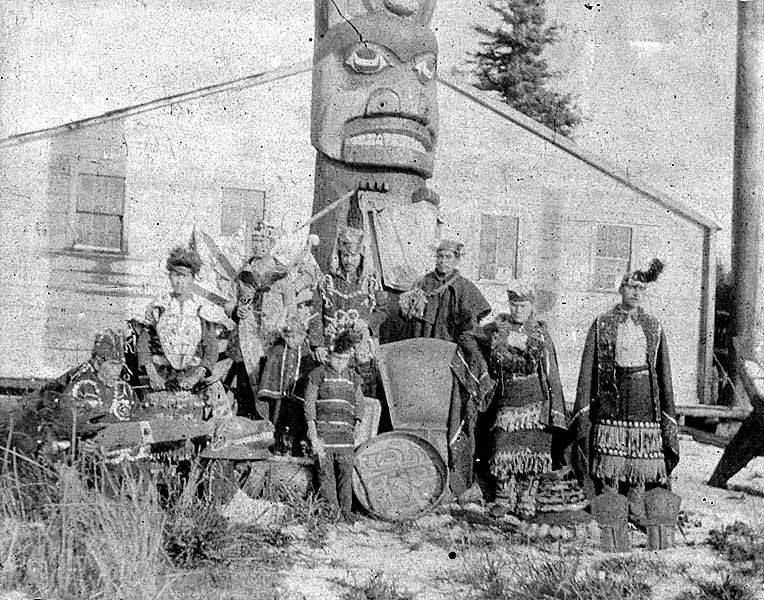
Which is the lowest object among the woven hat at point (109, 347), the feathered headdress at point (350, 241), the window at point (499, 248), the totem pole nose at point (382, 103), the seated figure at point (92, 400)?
the seated figure at point (92, 400)

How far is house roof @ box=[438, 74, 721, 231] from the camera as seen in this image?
29.5 ft

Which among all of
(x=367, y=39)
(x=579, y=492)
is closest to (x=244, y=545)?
(x=579, y=492)

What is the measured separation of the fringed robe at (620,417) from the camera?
5445 mm

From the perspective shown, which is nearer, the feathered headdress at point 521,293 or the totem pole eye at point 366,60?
the feathered headdress at point 521,293

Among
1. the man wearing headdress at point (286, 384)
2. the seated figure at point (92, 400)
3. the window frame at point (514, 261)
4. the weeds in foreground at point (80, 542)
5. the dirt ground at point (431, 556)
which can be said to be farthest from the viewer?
the window frame at point (514, 261)

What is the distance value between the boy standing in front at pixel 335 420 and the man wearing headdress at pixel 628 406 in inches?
55.4

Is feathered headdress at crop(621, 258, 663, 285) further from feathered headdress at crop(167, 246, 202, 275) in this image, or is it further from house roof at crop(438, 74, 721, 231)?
house roof at crop(438, 74, 721, 231)

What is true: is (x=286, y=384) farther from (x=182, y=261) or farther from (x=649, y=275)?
(x=649, y=275)

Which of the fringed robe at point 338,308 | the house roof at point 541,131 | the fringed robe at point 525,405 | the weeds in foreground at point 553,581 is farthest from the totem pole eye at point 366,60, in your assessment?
the weeds in foreground at point 553,581

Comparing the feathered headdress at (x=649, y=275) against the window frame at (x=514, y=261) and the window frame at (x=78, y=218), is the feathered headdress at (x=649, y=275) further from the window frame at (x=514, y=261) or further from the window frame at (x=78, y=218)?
the window frame at (x=78, y=218)

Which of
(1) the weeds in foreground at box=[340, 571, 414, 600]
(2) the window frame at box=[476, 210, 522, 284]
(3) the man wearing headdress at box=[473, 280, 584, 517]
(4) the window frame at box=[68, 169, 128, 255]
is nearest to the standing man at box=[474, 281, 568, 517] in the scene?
→ (3) the man wearing headdress at box=[473, 280, 584, 517]

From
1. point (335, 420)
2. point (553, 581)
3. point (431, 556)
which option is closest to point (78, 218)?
point (335, 420)

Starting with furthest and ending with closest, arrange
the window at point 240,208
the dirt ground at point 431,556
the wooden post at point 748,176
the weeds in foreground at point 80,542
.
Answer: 1. the window at point 240,208
2. the wooden post at point 748,176
3. the dirt ground at point 431,556
4. the weeds in foreground at point 80,542

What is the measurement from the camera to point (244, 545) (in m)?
4.68
